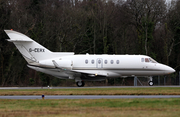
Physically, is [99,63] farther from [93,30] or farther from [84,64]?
[93,30]

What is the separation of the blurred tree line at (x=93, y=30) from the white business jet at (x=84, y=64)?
8.70 m

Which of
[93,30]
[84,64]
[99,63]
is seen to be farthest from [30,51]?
[93,30]

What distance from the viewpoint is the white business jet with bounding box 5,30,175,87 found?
33.9m

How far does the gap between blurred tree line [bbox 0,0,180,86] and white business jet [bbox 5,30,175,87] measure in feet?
28.5

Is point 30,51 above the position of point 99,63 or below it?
above

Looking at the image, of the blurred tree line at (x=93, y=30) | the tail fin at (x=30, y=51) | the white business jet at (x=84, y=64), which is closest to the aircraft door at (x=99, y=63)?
the white business jet at (x=84, y=64)

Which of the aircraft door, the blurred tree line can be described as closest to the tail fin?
the aircraft door

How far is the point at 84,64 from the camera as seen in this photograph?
34156 mm

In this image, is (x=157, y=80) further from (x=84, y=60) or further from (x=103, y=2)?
(x=103, y=2)

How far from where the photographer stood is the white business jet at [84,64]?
1335 inches

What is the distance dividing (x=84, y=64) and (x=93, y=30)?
15.8m

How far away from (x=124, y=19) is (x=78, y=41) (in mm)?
8257

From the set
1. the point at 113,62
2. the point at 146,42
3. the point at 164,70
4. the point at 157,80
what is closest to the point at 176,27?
the point at 146,42

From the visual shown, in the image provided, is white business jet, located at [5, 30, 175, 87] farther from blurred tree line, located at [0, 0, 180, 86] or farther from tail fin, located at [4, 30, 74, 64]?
blurred tree line, located at [0, 0, 180, 86]
